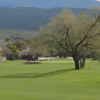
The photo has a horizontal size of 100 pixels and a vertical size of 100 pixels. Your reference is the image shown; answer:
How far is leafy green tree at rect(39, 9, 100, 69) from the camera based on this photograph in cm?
3309

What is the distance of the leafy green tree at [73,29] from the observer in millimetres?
33094

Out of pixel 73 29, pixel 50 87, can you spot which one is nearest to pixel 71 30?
pixel 73 29

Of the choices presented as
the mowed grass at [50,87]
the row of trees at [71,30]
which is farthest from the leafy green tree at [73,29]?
the mowed grass at [50,87]

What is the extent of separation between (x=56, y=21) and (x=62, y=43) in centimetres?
406

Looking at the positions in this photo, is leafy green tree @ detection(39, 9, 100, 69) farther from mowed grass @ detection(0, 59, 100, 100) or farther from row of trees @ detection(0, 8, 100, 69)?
mowed grass @ detection(0, 59, 100, 100)

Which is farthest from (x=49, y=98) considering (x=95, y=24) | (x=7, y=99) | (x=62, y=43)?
(x=62, y=43)

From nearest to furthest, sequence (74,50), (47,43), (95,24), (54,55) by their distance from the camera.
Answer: (95,24) < (47,43) < (74,50) < (54,55)

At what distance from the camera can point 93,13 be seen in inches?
1296

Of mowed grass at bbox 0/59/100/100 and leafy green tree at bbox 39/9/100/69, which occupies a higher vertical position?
leafy green tree at bbox 39/9/100/69

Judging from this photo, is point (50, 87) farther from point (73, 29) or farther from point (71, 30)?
point (71, 30)

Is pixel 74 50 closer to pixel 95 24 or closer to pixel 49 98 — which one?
pixel 95 24

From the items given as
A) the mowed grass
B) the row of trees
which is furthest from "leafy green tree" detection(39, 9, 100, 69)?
the mowed grass

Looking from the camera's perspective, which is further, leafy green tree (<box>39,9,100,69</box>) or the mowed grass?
leafy green tree (<box>39,9,100,69</box>)

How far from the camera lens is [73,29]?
34531 mm
